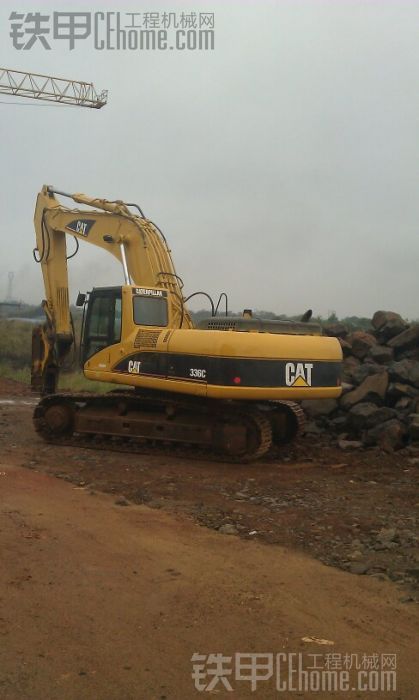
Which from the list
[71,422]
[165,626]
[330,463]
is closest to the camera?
[165,626]

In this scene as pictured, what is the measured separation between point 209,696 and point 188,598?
42.1 inches

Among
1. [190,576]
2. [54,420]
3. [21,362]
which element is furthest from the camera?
[21,362]

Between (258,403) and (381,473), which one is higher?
(258,403)

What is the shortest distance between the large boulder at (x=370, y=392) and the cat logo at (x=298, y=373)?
80.3 inches

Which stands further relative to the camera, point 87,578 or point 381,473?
point 381,473

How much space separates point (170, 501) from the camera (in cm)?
669

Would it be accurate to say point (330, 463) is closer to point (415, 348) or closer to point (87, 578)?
point (415, 348)

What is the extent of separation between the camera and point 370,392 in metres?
10.4

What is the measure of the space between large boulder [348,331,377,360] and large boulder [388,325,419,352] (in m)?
0.44

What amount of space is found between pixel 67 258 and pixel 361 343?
218 inches

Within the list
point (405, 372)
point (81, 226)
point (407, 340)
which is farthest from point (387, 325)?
point (81, 226)

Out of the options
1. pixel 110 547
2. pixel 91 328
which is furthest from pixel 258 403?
pixel 110 547

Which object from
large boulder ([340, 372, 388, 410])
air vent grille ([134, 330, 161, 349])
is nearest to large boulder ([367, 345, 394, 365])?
large boulder ([340, 372, 388, 410])

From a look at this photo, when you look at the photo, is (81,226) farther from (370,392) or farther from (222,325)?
(370,392)
